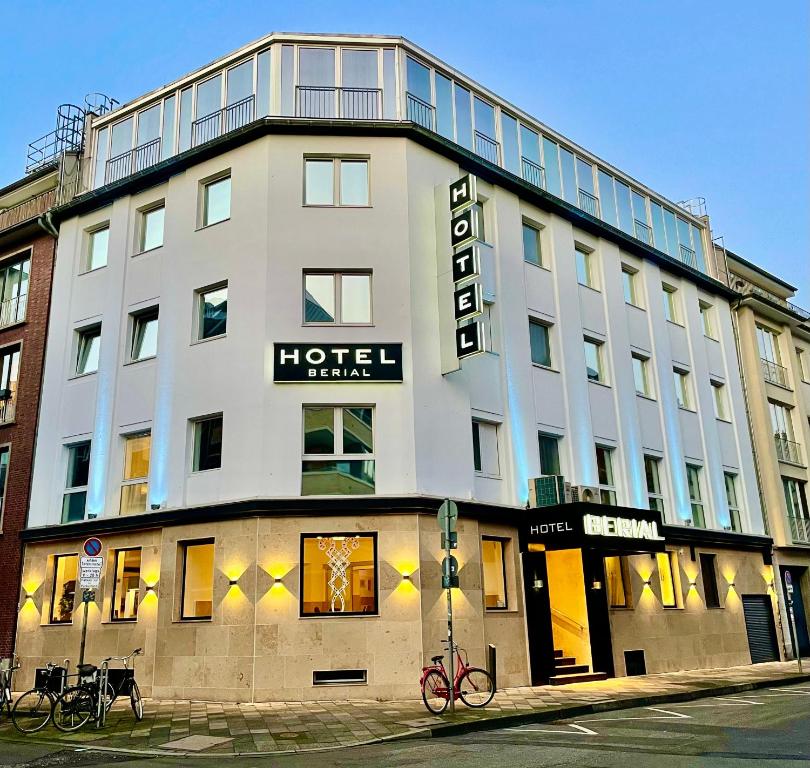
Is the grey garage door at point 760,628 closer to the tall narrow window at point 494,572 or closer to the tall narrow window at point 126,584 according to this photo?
the tall narrow window at point 494,572

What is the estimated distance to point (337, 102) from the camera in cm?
1995

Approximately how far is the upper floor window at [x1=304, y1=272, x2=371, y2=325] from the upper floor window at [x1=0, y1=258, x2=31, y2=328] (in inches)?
434

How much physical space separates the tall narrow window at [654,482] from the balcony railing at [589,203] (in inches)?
322

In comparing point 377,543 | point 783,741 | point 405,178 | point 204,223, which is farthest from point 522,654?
point 204,223

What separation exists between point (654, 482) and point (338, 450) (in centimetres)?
1193

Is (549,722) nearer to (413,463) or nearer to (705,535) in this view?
(413,463)

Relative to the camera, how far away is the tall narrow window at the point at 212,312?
18947mm

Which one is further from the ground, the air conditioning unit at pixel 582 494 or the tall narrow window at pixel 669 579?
the air conditioning unit at pixel 582 494

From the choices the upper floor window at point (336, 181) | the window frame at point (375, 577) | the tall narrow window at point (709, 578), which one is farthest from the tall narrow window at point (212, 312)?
the tall narrow window at point (709, 578)

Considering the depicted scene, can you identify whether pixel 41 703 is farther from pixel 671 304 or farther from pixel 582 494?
pixel 671 304

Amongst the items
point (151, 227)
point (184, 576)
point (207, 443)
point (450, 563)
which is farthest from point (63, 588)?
point (450, 563)

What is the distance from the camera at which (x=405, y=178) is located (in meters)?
19.2

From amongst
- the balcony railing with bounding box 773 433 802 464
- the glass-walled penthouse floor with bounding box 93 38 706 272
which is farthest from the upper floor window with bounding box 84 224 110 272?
the balcony railing with bounding box 773 433 802 464

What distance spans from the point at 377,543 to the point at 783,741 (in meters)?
8.66
